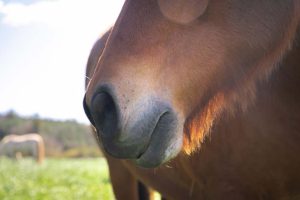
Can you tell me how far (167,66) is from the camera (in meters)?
1.96

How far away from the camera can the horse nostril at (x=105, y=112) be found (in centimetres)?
187

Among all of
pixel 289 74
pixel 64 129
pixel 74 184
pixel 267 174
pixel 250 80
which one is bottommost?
pixel 64 129

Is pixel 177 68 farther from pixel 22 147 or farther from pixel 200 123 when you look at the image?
pixel 22 147

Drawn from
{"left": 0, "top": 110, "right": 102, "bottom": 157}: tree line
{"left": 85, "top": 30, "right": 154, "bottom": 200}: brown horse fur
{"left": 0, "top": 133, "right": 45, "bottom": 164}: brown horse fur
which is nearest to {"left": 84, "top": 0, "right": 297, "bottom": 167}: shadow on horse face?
{"left": 85, "top": 30, "right": 154, "bottom": 200}: brown horse fur

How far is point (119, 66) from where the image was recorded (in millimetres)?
1895

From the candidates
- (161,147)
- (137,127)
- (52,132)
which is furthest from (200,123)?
(52,132)

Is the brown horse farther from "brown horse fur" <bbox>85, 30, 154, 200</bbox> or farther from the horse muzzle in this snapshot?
"brown horse fur" <bbox>85, 30, 154, 200</bbox>

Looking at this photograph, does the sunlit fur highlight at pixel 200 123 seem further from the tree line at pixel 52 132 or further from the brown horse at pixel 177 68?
the tree line at pixel 52 132

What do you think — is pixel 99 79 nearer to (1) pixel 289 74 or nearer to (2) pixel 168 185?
(1) pixel 289 74

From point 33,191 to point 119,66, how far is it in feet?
24.3

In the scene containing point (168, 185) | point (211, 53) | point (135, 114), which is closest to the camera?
point (135, 114)

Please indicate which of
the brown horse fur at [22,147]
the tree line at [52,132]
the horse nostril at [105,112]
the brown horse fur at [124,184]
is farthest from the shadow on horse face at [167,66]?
the tree line at [52,132]

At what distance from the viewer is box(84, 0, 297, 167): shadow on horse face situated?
6.15 feet

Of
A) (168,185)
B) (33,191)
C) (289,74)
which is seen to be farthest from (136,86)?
(33,191)
